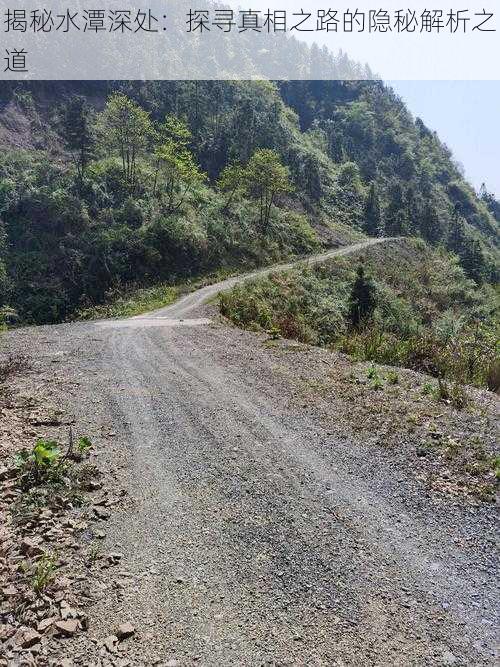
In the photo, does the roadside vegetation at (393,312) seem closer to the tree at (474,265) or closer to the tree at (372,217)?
the tree at (474,265)

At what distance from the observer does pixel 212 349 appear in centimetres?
1390

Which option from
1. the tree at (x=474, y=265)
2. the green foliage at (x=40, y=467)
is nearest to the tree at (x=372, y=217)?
the tree at (x=474, y=265)

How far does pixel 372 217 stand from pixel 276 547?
254 ft

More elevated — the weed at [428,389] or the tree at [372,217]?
the tree at [372,217]

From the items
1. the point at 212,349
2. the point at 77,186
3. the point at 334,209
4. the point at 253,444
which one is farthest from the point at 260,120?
the point at 253,444

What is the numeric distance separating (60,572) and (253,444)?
351 cm

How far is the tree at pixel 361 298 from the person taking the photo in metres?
27.5

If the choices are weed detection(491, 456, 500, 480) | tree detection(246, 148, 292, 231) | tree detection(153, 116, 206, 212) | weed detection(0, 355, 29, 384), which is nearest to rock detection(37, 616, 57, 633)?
weed detection(491, 456, 500, 480)

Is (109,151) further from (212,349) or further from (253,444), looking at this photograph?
(253,444)

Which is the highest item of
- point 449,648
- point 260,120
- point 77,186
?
point 260,120

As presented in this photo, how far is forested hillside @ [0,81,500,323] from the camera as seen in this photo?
33375 mm

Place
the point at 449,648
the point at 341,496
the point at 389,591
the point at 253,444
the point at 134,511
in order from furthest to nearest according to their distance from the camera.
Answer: the point at 253,444
the point at 341,496
the point at 134,511
the point at 389,591
the point at 449,648

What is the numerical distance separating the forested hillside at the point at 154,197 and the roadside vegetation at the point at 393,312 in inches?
355

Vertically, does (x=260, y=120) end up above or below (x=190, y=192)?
above
